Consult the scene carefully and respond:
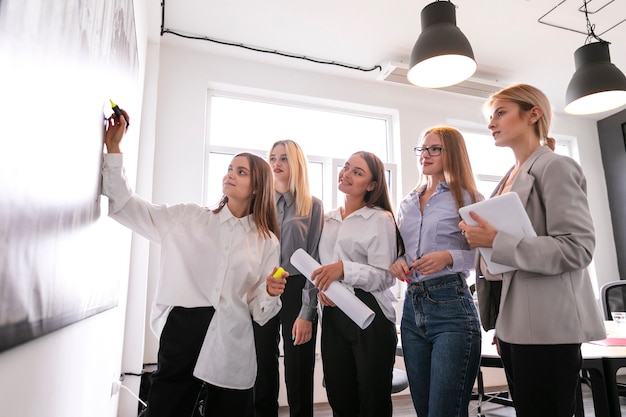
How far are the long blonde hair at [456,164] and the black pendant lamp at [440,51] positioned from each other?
0.75 meters

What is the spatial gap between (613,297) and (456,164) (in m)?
2.46

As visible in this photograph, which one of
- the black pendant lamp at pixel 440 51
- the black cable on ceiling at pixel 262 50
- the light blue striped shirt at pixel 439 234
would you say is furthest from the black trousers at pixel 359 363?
the black cable on ceiling at pixel 262 50

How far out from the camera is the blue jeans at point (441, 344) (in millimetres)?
1295

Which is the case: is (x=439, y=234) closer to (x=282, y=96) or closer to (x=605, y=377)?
(x=605, y=377)

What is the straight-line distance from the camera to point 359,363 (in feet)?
4.72

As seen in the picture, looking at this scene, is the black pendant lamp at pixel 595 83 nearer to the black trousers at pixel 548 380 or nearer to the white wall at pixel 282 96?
the white wall at pixel 282 96

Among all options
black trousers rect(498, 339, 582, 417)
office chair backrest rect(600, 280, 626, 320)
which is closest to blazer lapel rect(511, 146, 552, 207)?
black trousers rect(498, 339, 582, 417)

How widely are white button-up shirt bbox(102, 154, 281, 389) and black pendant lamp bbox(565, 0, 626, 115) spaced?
7.61 ft

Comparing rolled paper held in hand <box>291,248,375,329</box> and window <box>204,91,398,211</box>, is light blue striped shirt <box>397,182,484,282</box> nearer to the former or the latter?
rolled paper held in hand <box>291,248,375,329</box>

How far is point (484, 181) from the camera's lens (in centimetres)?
465

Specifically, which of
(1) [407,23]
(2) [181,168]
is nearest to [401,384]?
(2) [181,168]

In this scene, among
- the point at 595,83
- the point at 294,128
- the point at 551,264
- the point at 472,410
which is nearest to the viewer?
the point at 551,264

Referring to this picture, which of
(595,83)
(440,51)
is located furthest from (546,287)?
(595,83)

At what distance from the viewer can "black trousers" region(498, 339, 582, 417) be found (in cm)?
105
